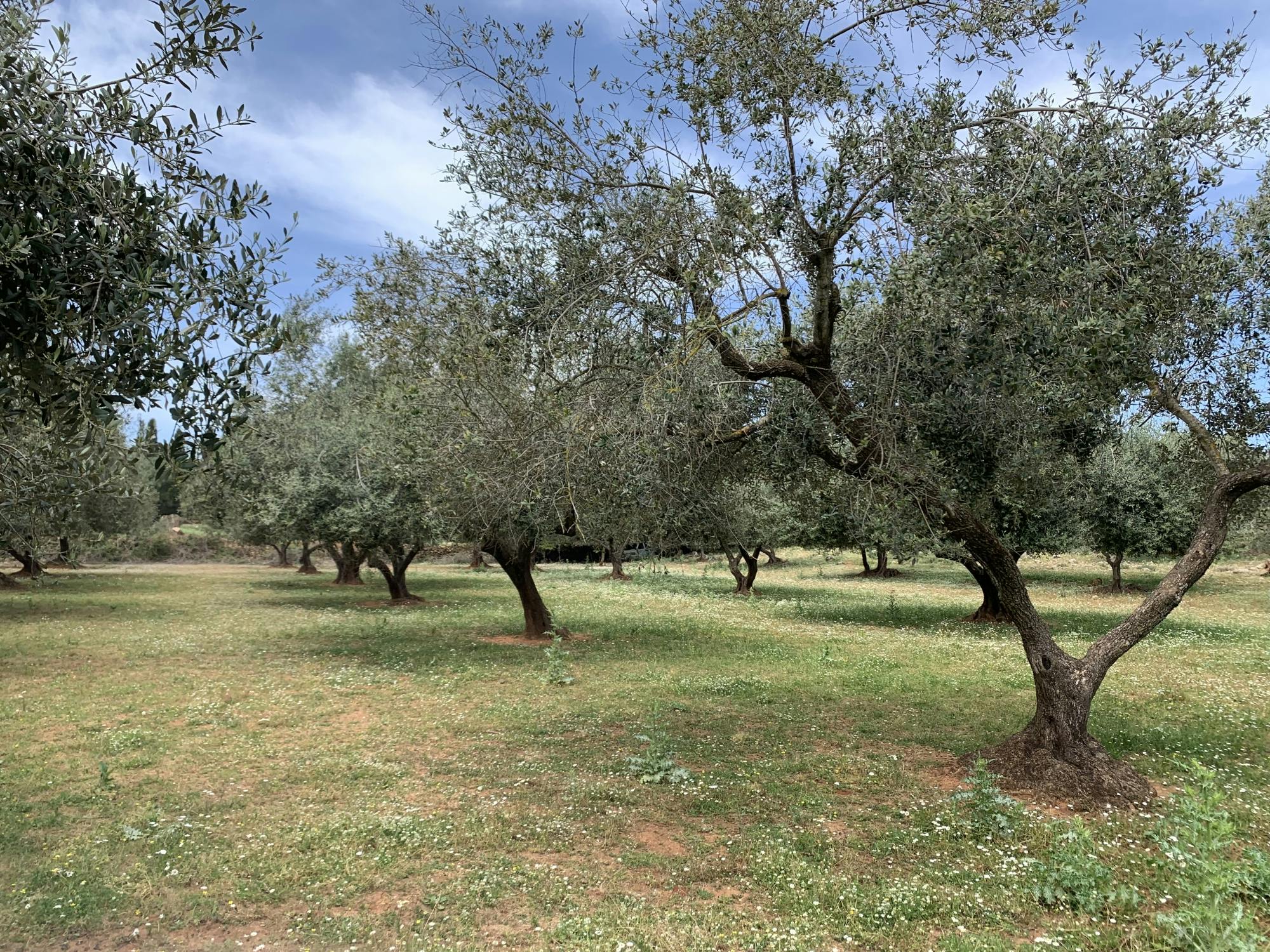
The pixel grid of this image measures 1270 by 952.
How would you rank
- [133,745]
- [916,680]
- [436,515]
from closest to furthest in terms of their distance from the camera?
1. [133,745]
2. [916,680]
3. [436,515]

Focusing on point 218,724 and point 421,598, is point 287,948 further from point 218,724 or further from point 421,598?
point 421,598

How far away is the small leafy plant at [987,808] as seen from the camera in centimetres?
711

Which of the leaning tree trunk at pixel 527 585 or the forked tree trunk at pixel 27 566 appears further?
the forked tree trunk at pixel 27 566

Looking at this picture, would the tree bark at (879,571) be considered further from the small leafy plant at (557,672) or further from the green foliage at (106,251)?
the green foliage at (106,251)

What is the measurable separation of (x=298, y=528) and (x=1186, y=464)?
2353cm

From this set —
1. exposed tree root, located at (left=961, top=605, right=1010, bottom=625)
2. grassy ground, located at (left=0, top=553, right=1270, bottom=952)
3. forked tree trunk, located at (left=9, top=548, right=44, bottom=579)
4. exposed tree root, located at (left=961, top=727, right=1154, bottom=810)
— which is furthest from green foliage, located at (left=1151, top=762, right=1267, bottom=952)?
forked tree trunk, located at (left=9, top=548, right=44, bottom=579)

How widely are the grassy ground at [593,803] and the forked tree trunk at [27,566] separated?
31.6 feet

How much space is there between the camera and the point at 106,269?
15.5 ft

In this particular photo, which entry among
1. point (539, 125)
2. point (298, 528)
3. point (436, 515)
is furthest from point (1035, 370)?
point (298, 528)

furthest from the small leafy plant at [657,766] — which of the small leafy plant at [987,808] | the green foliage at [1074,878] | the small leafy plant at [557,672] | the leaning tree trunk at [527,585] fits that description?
the leaning tree trunk at [527,585]

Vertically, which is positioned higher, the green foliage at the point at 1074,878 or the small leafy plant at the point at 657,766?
the green foliage at the point at 1074,878

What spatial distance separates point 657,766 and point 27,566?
37.6 meters

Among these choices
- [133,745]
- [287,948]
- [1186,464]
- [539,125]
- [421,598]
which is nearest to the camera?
[287,948]

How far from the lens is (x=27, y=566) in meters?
34.5
